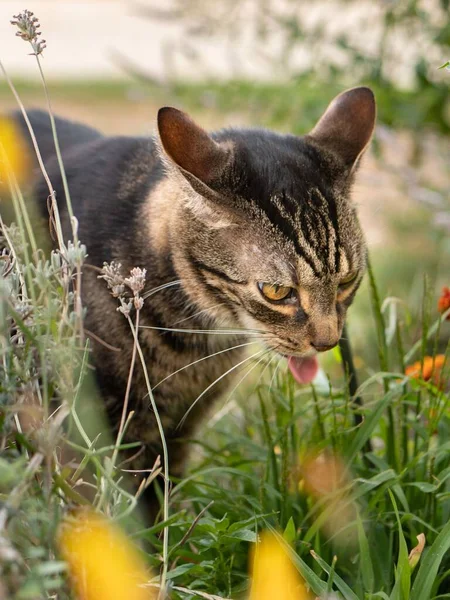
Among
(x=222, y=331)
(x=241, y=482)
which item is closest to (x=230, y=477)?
(x=241, y=482)

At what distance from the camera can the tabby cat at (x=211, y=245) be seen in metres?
2.01

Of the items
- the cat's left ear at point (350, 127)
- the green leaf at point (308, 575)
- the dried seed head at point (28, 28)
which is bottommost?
the green leaf at point (308, 575)

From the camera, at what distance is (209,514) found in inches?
85.0

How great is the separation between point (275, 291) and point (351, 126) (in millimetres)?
563

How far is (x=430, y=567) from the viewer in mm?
1729

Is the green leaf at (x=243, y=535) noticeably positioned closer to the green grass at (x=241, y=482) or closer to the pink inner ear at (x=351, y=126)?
the green grass at (x=241, y=482)

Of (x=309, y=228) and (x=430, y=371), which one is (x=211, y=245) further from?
(x=430, y=371)

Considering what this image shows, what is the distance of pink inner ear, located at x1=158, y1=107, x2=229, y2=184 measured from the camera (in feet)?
6.24

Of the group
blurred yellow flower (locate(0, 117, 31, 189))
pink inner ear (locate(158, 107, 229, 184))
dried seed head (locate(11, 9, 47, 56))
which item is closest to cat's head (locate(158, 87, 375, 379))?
pink inner ear (locate(158, 107, 229, 184))

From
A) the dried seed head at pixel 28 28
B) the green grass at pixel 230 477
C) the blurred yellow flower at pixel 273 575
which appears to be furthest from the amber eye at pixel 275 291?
the dried seed head at pixel 28 28

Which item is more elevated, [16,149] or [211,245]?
[16,149]

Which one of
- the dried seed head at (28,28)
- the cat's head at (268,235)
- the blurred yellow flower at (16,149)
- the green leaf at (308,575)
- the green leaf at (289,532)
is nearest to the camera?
the dried seed head at (28,28)

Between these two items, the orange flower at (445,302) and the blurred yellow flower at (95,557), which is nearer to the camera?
the blurred yellow flower at (95,557)

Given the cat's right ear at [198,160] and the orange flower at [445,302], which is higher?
the cat's right ear at [198,160]
